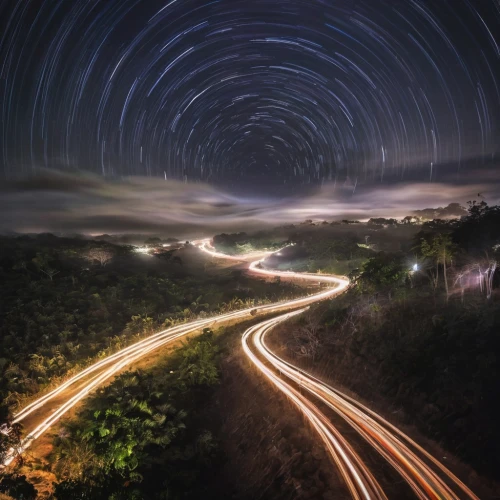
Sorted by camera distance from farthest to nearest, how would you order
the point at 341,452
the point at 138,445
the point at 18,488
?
1. the point at 138,445
2. the point at 341,452
3. the point at 18,488

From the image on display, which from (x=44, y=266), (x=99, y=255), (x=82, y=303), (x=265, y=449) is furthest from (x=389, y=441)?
(x=99, y=255)

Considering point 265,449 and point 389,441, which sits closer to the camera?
point 389,441

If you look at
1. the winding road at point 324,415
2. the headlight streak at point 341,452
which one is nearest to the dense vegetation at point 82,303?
the winding road at point 324,415

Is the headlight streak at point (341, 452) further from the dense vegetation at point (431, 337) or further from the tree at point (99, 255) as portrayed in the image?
the tree at point (99, 255)

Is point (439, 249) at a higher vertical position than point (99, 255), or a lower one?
higher

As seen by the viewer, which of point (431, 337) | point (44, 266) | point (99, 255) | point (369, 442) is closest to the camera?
point (369, 442)

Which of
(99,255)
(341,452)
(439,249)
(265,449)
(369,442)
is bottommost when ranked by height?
(265,449)

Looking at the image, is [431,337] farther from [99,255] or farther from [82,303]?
[99,255]
